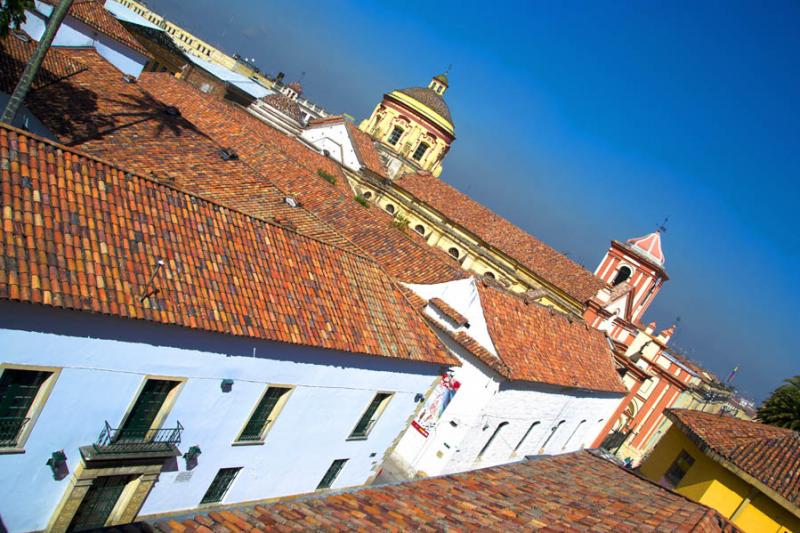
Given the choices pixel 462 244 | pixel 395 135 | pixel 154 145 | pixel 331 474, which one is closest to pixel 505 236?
pixel 462 244

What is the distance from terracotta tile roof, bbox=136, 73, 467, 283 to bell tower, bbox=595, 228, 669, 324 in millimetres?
19837

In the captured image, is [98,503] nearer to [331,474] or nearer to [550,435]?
[331,474]

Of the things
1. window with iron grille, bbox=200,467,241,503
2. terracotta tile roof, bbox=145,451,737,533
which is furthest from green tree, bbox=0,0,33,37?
terracotta tile roof, bbox=145,451,737,533

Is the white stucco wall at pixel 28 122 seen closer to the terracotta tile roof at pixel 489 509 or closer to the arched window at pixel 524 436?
the terracotta tile roof at pixel 489 509

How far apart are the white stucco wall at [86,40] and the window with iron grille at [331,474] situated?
24717 millimetres

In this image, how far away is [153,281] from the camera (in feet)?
37.2

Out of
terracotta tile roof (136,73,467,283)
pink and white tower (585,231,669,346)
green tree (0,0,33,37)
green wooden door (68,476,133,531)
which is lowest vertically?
green wooden door (68,476,133,531)

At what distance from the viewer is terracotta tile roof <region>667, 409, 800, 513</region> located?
13531mm

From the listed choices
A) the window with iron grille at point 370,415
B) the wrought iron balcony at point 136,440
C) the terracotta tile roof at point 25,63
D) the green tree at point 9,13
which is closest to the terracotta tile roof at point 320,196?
the terracotta tile roof at point 25,63

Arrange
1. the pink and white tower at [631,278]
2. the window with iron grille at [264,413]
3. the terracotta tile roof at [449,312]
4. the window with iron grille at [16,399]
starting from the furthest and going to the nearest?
1. the pink and white tower at [631,278]
2. the terracotta tile roof at [449,312]
3. the window with iron grille at [264,413]
4. the window with iron grille at [16,399]

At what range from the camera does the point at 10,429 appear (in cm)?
1012

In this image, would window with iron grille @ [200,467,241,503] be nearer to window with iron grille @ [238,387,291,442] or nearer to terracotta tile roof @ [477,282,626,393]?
window with iron grille @ [238,387,291,442]

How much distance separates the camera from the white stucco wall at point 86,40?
2852 cm

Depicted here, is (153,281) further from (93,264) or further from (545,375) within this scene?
(545,375)
